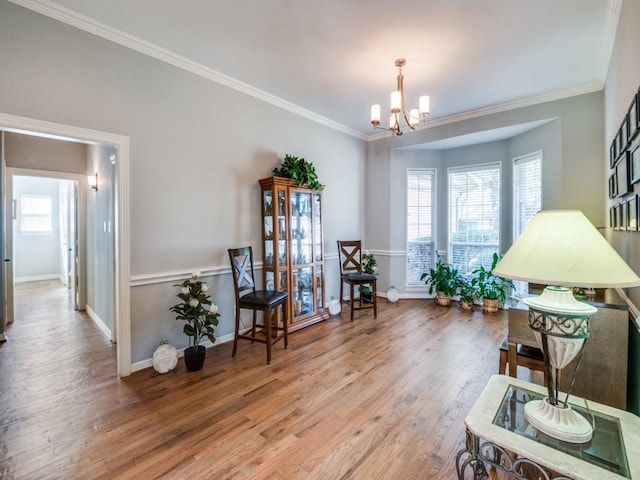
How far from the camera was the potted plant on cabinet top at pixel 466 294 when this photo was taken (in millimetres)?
4656

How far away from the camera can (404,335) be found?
3.57 metres

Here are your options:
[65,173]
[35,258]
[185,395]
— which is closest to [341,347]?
[185,395]

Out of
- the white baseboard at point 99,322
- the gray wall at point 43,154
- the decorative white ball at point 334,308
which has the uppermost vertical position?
the gray wall at point 43,154

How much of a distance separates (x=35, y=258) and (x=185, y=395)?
7821 mm

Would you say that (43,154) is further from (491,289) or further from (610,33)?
(491,289)

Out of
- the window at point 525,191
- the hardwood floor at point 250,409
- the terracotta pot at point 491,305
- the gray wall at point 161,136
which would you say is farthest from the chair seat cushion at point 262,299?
the window at point 525,191

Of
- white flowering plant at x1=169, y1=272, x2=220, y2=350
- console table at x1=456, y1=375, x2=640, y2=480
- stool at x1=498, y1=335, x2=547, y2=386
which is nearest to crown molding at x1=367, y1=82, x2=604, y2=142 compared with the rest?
stool at x1=498, y1=335, x2=547, y2=386

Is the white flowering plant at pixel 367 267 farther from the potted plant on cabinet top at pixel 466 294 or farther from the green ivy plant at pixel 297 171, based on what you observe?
the green ivy plant at pixel 297 171

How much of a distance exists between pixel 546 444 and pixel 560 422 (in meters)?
0.12

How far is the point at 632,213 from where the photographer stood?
1668 mm

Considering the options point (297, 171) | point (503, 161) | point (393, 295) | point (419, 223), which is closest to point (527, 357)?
point (297, 171)

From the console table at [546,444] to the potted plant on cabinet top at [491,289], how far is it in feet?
11.5

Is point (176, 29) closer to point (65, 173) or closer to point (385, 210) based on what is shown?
point (65, 173)

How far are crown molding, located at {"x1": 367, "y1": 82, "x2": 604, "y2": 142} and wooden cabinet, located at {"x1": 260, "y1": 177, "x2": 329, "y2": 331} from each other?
2.28m
